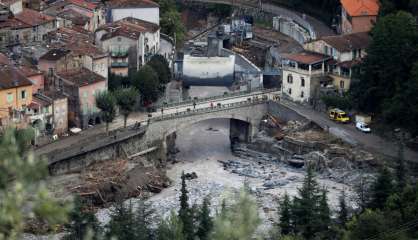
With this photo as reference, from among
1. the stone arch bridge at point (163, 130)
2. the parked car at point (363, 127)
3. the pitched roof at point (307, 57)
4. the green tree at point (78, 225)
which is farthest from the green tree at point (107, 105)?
the green tree at point (78, 225)

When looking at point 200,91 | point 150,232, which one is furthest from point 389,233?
point 200,91

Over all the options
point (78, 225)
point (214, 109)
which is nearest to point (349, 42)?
point (214, 109)

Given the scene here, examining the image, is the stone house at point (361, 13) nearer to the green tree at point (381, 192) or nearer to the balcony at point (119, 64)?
the balcony at point (119, 64)

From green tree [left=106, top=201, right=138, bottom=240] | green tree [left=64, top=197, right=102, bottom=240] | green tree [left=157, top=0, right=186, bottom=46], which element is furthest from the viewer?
green tree [left=157, top=0, right=186, bottom=46]

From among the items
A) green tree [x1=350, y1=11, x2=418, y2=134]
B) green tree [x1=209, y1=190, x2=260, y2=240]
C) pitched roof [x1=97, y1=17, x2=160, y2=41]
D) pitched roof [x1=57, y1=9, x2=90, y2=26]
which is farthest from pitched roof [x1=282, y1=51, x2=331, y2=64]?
green tree [x1=209, y1=190, x2=260, y2=240]

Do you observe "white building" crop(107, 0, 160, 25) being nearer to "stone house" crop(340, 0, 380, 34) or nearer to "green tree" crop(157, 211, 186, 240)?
"stone house" crop(340, 0, 380, 34)
